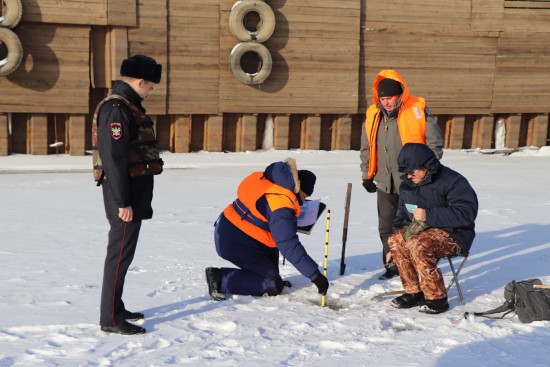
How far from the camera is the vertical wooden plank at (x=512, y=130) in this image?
595 inches

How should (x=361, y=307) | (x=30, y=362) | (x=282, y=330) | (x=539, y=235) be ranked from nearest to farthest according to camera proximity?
(x=30, y=362) < (x=282, y=330) < (x=361, y=307) < (x=539, y=235)

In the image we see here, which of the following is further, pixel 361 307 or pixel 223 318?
pixel 361 307

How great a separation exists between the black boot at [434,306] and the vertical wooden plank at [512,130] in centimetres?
1080

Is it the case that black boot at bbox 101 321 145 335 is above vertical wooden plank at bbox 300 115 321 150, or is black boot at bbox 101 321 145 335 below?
below

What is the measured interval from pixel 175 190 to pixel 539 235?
4622 millimetres

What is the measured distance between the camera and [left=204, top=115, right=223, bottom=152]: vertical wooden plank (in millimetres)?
12852

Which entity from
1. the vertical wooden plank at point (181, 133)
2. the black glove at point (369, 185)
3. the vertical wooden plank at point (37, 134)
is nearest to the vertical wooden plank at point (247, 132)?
the vertical wooden plank at point (181, 133)

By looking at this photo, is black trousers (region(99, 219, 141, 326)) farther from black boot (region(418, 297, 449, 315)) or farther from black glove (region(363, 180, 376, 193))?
black glove (region(363, 180, 376, 193))

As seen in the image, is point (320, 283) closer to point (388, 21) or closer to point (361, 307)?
point (361, 307)

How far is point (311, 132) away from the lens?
1349cm

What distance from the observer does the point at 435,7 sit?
45.7 feet

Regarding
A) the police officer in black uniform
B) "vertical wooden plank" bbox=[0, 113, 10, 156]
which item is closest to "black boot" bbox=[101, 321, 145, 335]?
the police officer in black uniform

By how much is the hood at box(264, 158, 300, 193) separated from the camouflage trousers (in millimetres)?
890

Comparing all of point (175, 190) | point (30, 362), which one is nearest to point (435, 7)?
point (175, 190)
